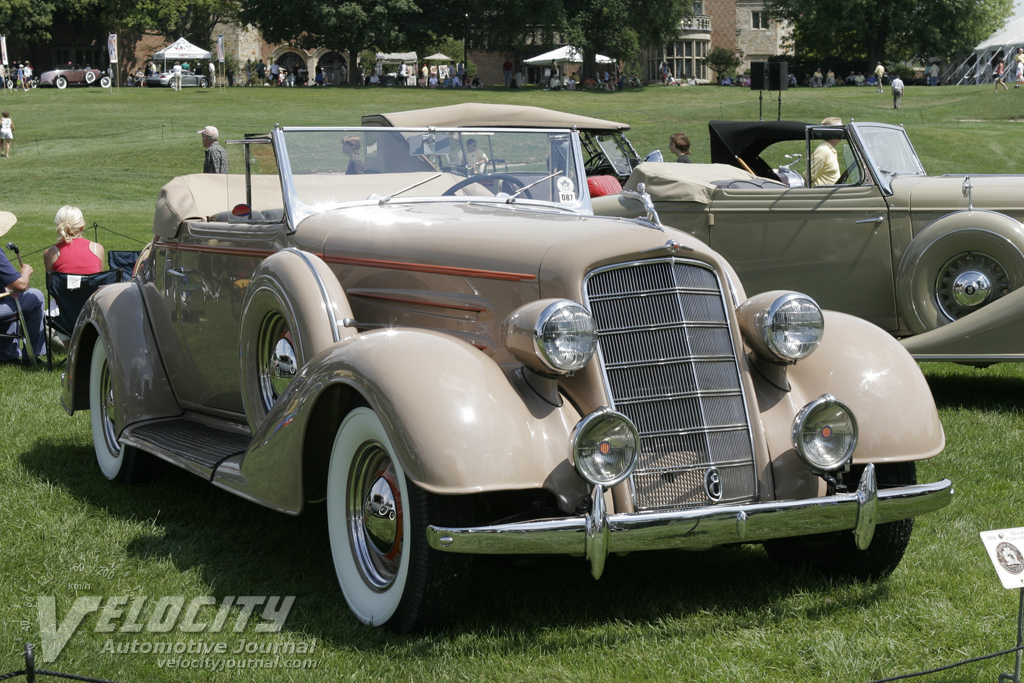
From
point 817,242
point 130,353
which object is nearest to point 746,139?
point 817,242

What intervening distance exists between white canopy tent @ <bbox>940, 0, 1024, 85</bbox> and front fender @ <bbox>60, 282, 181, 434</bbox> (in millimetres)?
54548

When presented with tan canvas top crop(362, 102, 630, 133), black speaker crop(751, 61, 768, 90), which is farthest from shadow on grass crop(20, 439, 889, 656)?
black speaker crop(751, 61, 768, 90)

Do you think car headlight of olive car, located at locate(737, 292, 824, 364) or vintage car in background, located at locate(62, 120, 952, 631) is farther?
car headlight of olive car, located at locate(737, 292, 824, 364)

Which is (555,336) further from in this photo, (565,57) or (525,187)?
(565,57)

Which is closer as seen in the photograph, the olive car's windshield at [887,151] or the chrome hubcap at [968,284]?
the chrome hubcap at [968,284]

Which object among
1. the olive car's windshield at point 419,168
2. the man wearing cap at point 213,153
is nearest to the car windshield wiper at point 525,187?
the olive car's windshield at point 419,168

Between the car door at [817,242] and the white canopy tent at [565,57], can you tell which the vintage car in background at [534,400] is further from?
the white canopy tent at [565,57]

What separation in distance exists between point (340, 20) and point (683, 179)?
49.4 meters

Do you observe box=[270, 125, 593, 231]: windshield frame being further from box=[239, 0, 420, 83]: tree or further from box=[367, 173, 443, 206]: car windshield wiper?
box=[239, 0, 420, 83]: tree

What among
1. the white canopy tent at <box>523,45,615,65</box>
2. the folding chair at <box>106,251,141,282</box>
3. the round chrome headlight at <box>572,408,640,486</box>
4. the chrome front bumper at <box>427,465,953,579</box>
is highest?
the white canopy tent at <box>523,45,615,65</box>

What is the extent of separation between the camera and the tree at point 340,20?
5447cm

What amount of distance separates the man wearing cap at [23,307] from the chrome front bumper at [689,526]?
21.5 feet

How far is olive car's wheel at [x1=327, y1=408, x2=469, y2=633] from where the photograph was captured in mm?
3512

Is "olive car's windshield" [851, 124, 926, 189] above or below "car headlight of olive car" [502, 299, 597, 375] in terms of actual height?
above
